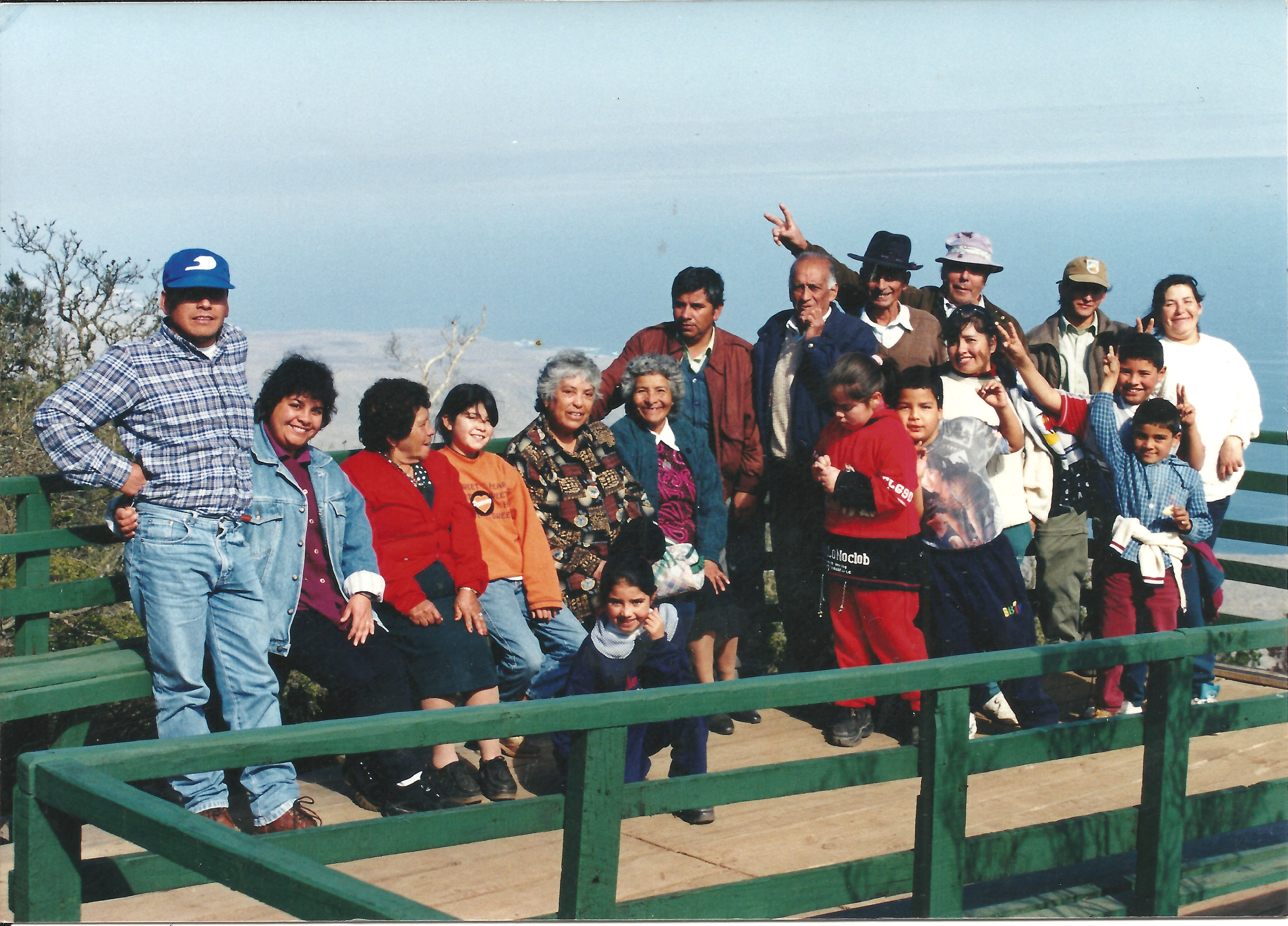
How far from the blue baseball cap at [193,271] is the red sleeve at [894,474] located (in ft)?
7.53

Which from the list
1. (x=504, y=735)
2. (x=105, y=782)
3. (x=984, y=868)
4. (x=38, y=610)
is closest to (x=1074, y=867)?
(x=984, y=868)

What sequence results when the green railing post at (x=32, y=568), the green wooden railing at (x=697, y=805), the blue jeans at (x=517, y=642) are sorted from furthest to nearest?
1. the blue jeans at (x=517, y=642)
2. the green railing post at (x=32, y=568)
3. the green wooden railing at (x=697, y=805)

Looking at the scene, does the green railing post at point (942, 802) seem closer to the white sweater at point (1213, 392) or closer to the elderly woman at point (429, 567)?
the elderly woman at point (429, 567)

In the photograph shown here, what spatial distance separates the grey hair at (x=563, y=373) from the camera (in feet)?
15.2

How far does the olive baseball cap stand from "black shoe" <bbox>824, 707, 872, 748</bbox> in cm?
201

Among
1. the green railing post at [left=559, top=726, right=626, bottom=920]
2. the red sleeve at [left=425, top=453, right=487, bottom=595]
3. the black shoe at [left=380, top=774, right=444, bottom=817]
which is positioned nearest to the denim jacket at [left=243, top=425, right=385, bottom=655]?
the red sleeve at [left=425, top=453, right=487, bottom=595]

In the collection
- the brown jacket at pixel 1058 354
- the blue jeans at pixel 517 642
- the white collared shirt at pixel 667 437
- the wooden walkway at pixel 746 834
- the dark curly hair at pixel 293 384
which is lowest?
the wooden walkway at pixel 746 834

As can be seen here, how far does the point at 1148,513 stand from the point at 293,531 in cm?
333

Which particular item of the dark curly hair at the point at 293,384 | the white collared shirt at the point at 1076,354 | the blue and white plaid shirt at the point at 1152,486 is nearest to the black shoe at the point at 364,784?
the dark curly hair at the point at 293,384

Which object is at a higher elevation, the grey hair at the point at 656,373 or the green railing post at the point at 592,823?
the grey hair at the point at 656,373

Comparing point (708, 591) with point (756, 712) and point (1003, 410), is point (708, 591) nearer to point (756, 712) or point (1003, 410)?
point (756, 712)

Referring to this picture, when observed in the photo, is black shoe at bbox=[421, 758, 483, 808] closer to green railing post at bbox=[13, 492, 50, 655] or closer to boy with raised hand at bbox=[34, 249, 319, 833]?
boy with raised hand at bbox=[34, 249, 319, 833]

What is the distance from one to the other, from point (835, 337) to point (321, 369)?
76.8 inches

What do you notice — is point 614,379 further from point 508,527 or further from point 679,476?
point 508,527
